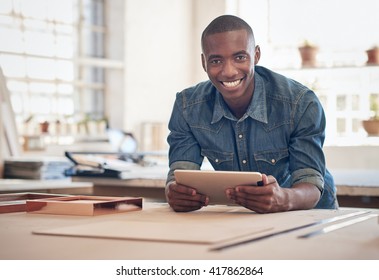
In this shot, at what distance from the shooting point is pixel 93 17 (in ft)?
32.3

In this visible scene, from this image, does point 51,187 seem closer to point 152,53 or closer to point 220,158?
point 220,158

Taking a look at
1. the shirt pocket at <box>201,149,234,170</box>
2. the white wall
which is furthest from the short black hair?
the white wall

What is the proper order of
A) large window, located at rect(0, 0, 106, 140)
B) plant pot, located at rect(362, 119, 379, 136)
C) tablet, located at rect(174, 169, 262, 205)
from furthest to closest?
1. large window, located at rect(0, 0, 106, 140)
2. plant pot, located at rect(362, 119, 379, 136)
3. tablet, located at rect(174, 169, 262, 205)

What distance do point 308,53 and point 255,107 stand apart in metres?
6.48

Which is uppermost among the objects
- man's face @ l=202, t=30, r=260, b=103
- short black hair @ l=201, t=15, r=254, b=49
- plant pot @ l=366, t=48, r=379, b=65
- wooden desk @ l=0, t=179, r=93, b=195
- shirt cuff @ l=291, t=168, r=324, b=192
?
plant pot @ l=366, t=48, r=379, b=65

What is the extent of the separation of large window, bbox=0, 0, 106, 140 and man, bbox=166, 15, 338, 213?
6303 millimetres

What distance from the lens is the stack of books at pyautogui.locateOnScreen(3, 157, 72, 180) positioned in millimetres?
4441

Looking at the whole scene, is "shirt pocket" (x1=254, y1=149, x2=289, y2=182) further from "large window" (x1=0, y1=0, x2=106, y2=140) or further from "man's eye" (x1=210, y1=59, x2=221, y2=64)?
"large window" (x1=0, y1=0, x2=106, y2=140)

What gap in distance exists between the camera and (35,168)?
175 inches

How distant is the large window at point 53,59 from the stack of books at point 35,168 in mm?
4184

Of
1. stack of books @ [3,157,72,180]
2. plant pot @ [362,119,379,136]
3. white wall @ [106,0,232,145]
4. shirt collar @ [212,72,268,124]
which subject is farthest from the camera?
white wall @ [106,0,232,145]

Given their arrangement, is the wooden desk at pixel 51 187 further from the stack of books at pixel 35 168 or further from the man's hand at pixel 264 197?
the man's hand at pixel 264 197

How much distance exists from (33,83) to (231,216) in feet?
24.1

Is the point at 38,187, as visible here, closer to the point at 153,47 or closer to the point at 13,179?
the point at 13,179
